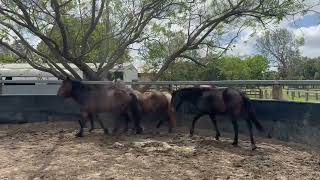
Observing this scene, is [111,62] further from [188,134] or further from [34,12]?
[188,134]

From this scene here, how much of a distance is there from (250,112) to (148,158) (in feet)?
8.23

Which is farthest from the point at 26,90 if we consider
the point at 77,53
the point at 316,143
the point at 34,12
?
the point at 316,143

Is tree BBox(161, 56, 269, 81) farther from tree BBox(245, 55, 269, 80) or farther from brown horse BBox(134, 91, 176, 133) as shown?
tree BBox(245, 55, 269, 80)

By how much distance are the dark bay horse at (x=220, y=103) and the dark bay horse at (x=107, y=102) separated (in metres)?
0.92

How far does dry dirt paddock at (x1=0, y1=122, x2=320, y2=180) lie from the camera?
5.22 meters

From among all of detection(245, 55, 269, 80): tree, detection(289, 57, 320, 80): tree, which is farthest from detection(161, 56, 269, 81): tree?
detection(289, 57, 320, 80): tree

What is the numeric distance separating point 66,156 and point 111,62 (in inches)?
236

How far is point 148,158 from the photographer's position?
607 centimetres

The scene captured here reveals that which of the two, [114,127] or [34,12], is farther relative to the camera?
[34,12]

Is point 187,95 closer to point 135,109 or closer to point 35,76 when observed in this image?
point 135,109

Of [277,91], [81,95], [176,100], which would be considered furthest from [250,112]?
[81,95]

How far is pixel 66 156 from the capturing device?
6246 mm

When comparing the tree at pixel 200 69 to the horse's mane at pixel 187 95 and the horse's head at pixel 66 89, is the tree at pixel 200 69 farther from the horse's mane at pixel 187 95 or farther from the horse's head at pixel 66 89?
the horse's head at pixel 66 89

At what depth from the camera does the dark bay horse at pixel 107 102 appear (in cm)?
877
